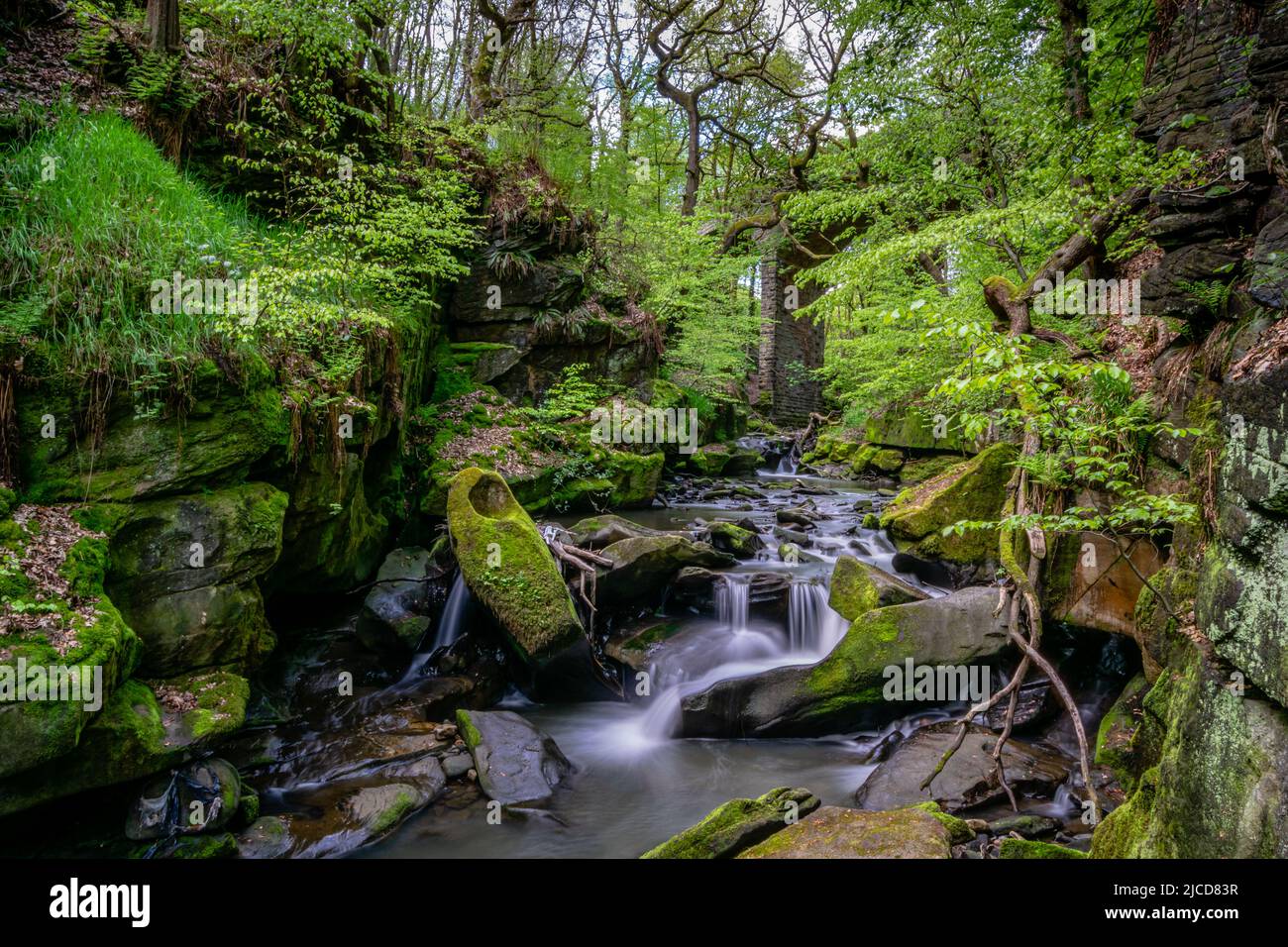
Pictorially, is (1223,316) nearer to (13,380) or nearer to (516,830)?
(516,830)

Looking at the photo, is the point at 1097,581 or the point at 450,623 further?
the point at 450,623

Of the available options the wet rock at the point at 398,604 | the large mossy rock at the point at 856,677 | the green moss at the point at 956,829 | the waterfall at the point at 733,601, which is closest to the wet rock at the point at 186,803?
the wet rock at the point at 398,604

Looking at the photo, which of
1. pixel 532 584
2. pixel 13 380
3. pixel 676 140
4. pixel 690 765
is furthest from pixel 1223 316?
pixel 676 140

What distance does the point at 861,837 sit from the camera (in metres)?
3.12

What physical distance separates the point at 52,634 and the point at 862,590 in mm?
7067

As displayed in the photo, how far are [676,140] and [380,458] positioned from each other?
19.5 meters

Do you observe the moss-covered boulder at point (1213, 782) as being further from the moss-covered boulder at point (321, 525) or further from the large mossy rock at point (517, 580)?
the moss-covered boulder at point (321, 525)

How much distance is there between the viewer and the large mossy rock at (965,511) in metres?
7.60

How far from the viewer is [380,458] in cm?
810

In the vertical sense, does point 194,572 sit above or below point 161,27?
below

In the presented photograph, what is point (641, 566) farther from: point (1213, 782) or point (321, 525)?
point (1213, 782)
